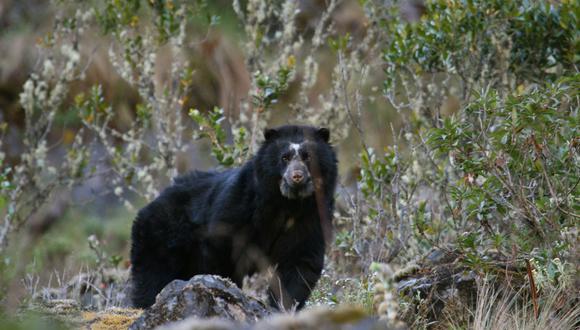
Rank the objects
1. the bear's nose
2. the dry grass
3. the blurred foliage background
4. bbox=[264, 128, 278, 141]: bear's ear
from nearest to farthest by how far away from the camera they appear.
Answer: the dry grass < the blurred foliage background < the bear's nose < bbox=[264, 128, 278, 141]: bear's ear

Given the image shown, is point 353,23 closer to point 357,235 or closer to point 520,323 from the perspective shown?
point 357,235

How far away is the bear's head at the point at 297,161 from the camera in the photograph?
6.69m

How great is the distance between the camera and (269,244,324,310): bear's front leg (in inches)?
252

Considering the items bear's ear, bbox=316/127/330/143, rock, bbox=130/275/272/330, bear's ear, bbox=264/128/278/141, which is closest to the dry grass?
rock, bbox=130/275/272/330

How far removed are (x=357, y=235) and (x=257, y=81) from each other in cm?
168

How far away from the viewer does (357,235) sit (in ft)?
26.7

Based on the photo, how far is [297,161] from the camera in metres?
6.71

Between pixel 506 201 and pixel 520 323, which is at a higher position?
pixel 506 201

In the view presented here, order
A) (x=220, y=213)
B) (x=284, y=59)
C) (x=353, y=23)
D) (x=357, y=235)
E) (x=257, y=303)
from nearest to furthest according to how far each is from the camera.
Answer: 1. (x=257, y=303)
2. (x=220, y=213)
3. (x=357, y=235)
4. (x=284, y=59)
5. (x=353, y=23)

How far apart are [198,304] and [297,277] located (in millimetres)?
2130

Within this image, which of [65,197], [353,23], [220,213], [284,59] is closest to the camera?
[220,213]

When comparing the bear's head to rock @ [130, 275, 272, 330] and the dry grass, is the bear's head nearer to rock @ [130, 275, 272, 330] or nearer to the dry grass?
the dry grass

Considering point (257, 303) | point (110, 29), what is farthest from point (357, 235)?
point (110, 29)

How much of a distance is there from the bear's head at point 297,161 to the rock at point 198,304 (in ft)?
6.93
